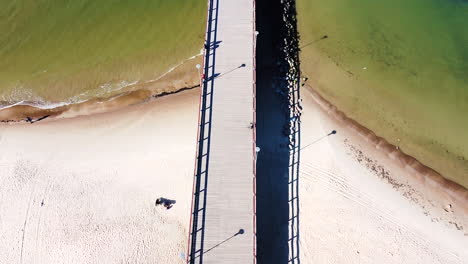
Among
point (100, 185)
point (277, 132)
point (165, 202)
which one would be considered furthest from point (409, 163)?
point (100, 185)

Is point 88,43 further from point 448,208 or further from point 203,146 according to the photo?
point 448,208

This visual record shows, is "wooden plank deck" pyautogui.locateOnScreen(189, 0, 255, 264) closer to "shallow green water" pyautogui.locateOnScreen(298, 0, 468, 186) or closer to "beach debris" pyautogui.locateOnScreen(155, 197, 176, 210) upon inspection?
"beach debris" pyautogui.locateOnScreen(155, 197, 176, 210)

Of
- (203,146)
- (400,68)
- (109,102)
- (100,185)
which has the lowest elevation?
(100,185)

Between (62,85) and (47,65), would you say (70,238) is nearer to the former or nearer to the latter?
(62,85)

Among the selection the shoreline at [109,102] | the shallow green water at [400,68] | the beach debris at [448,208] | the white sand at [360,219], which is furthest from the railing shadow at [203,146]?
the beach debris at [448,208]

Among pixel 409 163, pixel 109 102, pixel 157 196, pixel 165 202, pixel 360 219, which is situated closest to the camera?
pixel 360 219

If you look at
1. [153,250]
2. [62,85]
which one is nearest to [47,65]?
[62,85]
